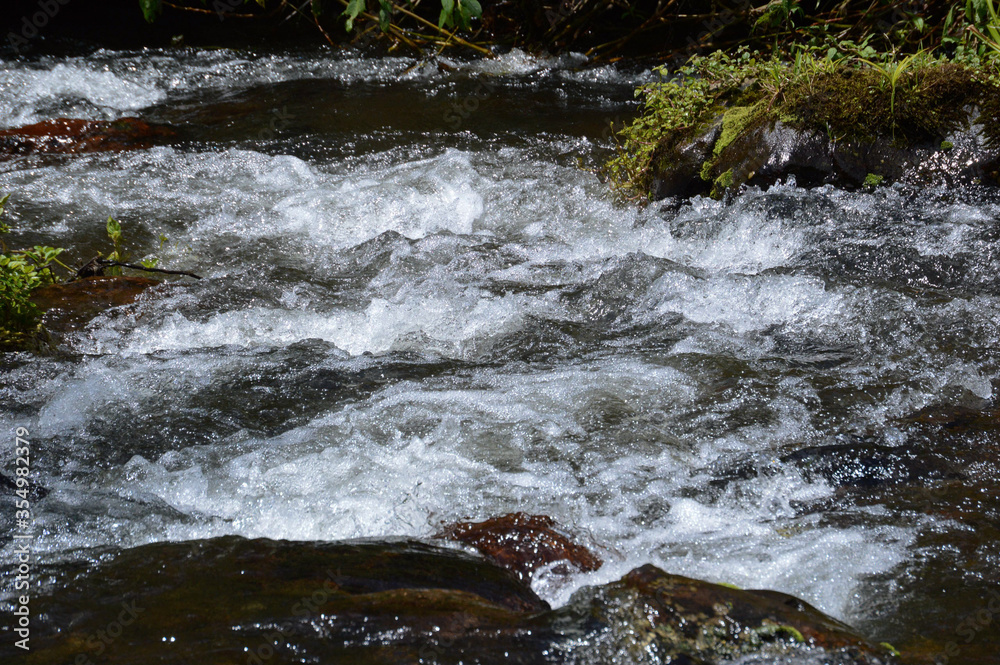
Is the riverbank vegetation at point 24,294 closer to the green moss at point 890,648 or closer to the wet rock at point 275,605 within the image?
the wet rock at point 275,605

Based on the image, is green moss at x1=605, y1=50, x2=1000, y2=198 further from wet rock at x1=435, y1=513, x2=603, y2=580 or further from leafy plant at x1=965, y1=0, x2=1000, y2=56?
wet rock at x1=435, y1=513, x2=603, y2=580

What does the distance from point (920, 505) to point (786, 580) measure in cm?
59

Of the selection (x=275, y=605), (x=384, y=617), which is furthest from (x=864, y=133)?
(x=275, y=605)

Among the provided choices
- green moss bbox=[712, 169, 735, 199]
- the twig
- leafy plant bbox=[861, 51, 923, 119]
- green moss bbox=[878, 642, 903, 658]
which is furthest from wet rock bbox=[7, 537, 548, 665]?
leafy plant bbox=[861, 51, 923, 119]

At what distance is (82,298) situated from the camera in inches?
150

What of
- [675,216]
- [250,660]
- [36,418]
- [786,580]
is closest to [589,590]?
[786,580]

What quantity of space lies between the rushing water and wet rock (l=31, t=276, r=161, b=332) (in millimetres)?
142

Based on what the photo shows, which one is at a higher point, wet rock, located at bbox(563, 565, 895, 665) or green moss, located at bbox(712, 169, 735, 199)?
green moss, located at bbox(712, 169, 735, 199)

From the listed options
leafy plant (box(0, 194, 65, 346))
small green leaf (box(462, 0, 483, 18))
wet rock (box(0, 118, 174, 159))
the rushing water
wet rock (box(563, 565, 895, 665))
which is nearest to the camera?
wet rock (box(563, 565, 895, 665))

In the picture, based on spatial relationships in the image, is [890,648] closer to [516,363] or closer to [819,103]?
[516,363]

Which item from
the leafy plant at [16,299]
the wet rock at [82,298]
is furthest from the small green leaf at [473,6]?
the leafy plant at [16,299]

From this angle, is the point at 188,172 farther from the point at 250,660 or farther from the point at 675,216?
the point at 250,660

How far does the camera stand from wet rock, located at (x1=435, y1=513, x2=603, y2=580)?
83.0 inches

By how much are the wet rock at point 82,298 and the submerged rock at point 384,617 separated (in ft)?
6.50
